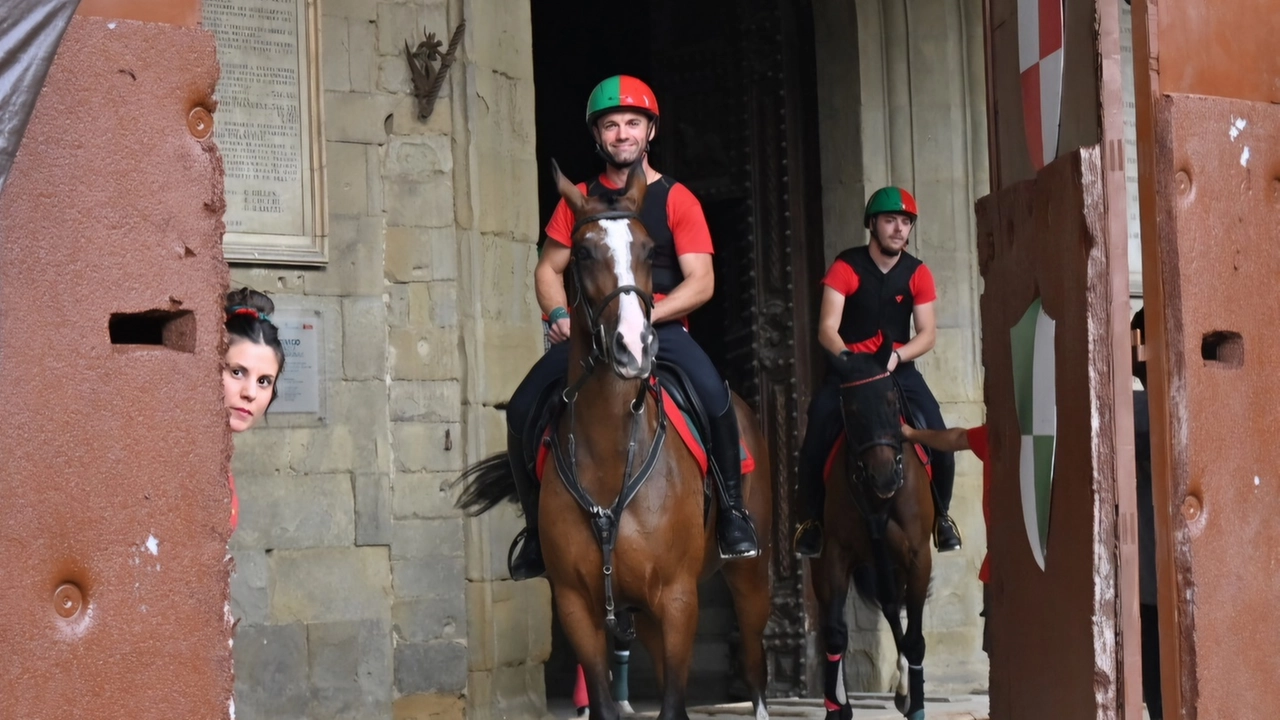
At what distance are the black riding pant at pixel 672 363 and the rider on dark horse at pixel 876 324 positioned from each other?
70.6 inches

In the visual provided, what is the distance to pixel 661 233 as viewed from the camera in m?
6.13

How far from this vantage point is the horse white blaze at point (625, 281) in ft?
16.4

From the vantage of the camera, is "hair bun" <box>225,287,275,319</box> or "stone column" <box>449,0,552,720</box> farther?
"stone column" <box>449,0,552,720</box>

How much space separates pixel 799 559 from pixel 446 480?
2965mm

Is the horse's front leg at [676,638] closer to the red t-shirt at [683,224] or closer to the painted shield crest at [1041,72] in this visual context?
the red t-shirt at [683,224]

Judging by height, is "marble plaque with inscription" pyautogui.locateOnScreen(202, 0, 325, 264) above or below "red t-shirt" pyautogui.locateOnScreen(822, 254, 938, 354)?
above

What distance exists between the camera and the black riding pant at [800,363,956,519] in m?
7.68

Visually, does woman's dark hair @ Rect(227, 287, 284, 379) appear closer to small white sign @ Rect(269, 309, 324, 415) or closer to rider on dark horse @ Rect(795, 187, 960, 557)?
small white sign @ Rect(269, 309, 324, 415)

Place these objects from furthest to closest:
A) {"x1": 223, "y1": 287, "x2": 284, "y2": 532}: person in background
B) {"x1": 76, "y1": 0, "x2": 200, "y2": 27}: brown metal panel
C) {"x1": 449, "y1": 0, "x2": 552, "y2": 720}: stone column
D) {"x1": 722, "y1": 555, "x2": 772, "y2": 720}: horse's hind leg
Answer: {"x1": 449, "y1": 0, "x2": 552, "y2": 720}: stone column, {"x1": 722, "y1": 555, "x2": 772, "y2": 720}: horse's hind leg, {"x1": 223, "y1": 287, "x2": 284, "y2": 532}: person in background, {"x1": 76, "y1": 0, "x2": 200, "y2": 27}: brown metal panel

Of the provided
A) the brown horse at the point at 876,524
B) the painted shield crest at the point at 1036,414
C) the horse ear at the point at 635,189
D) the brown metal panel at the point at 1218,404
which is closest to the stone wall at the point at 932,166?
the brown horse at the point at 876,524

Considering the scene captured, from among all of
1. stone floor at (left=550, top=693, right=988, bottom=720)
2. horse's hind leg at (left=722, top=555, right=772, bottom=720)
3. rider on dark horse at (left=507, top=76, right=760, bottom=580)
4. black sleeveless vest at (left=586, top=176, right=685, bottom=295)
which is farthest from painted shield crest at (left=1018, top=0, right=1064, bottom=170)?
stone floor at (left=550, top=693, right=988, bottom=720)

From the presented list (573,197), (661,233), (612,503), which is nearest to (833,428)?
(661,233)

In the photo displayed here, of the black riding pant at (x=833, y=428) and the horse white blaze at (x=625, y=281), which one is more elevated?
the horse white blaze at (x=625, y=281)

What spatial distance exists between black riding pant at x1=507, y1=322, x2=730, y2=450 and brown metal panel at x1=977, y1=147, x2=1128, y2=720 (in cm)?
151
